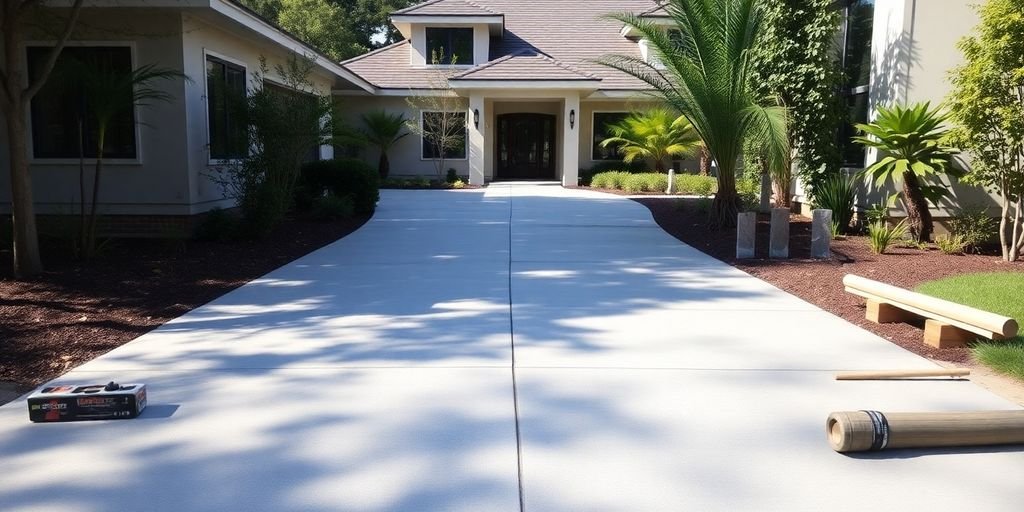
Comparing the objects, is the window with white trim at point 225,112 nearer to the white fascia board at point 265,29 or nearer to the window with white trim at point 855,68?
the white fascia board at point 265,29

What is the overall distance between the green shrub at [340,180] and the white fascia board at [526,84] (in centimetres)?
723

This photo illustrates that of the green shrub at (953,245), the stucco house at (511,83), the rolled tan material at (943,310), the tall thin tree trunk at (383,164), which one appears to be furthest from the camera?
the tall thin tree trunk at (383,164)

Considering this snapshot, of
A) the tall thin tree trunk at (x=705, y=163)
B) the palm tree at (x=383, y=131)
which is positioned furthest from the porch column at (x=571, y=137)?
the palm tree at (x=383, y=131)

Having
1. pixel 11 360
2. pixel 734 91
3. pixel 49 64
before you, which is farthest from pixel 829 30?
pixel 11 360

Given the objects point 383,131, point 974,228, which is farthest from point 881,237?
point 383,131

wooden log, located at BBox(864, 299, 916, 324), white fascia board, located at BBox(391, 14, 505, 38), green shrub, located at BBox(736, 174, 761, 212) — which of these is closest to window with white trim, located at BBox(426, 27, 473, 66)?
white fascia board, located at BBox(391, 14, 505, 38)

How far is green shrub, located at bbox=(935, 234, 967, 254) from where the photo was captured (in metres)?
10.3

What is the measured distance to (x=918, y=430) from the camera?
401 centimetres

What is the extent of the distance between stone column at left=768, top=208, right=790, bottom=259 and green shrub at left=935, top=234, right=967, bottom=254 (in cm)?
217

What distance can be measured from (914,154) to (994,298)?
12.4ft

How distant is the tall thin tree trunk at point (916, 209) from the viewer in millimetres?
10672

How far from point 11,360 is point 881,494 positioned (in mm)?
5913

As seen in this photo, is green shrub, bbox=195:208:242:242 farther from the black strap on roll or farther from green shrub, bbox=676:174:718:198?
green shrub, bbox=676:174:718:198

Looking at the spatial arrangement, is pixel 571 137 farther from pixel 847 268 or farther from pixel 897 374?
pixel 897 374
